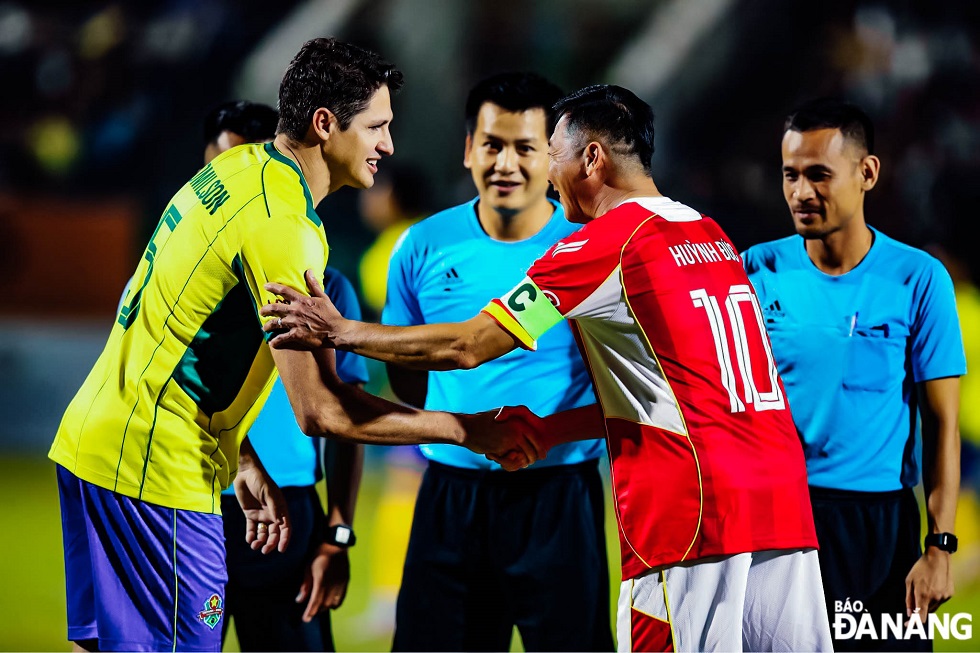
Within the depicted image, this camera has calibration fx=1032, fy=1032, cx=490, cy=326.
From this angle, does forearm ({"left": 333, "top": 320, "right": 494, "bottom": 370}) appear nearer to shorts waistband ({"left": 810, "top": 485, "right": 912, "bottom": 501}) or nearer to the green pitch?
shorts waistband ({"left": 810, "top": 485, "right": 912, "bottom": 501})

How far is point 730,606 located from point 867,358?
133cm

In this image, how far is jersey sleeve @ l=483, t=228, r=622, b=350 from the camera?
279 cm

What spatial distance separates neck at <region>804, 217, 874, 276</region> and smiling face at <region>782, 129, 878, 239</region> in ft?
0.04

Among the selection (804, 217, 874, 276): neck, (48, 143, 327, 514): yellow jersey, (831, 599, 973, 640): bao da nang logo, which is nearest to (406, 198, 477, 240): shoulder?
(48, 143, 327, 514): yellow jersey

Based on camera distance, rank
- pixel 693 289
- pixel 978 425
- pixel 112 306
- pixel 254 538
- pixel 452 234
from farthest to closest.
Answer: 1. pixel 112 306
2. pixel 978 425
3. pixel 452 234
4. pixel 254 538
5. pixel 693 289

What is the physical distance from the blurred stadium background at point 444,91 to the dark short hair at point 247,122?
26.3 feet

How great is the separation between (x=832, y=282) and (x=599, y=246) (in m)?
1.34

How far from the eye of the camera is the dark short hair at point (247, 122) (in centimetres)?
403

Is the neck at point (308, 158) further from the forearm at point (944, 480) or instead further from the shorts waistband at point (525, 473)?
the forearm at point (944, 480)

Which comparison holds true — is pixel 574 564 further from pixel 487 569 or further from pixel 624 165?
pixel 624 165

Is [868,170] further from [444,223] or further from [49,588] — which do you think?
[49,588]

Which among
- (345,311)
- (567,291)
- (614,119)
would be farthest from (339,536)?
(614,119)

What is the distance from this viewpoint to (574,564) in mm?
3631

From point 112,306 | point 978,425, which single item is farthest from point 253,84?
point 978,425
